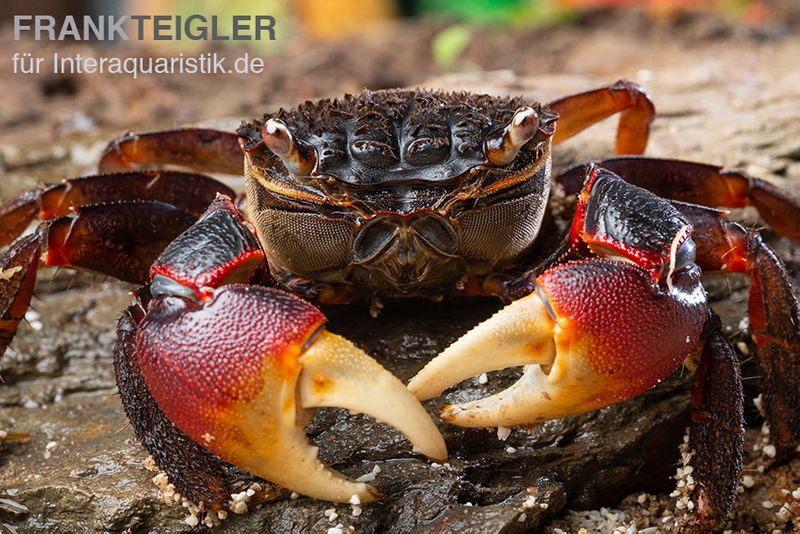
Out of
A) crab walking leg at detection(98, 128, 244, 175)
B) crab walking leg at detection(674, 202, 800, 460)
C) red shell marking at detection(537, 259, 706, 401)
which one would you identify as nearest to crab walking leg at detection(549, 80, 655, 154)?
crab walking leg at detection(674, 202, 800, 460)

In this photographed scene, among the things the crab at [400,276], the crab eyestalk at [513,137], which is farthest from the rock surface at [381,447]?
the crab eyestalk at [513,137]

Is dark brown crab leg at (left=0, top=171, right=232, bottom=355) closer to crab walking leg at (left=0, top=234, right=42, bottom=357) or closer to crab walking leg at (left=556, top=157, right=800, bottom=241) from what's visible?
crab walking leg at (left=0, top=234, right=42, bottom=357)

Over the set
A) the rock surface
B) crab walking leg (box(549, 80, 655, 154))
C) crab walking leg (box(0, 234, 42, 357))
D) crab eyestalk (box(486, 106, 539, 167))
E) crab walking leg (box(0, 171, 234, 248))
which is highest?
crab eyestalk (box(486, 106, 539, 167))

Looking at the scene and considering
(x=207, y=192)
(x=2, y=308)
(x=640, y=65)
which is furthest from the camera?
(x=640, y=65)

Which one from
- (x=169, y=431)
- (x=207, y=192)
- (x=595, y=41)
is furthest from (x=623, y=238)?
(x=595, y=41)

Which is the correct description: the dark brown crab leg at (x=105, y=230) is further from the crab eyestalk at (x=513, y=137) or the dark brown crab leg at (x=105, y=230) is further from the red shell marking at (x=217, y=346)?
the crab eyestalk at (x=513, y=137)

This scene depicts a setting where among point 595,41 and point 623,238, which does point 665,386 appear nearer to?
point 623,238
